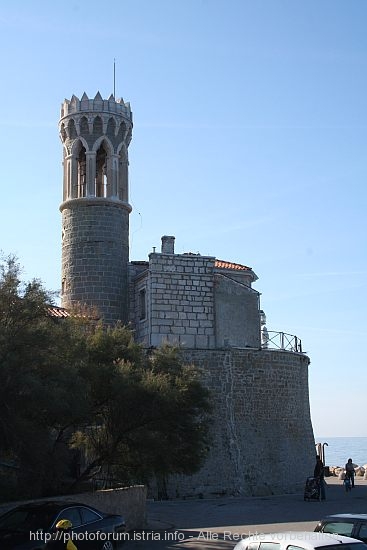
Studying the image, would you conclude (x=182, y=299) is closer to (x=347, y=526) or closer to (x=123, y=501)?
(x=123, y=501)

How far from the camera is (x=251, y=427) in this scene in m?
32.6

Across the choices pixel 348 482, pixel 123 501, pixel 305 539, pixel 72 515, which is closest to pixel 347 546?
pixel 305 539

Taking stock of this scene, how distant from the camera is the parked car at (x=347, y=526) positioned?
42.3 feet

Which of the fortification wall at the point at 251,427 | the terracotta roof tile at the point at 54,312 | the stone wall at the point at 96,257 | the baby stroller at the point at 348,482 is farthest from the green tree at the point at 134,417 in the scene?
the stone wall at the point at 96,257

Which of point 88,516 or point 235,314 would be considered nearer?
point 88,516

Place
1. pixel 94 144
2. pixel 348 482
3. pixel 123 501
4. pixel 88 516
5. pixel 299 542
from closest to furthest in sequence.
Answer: pixel 299 542 → pixel 88 516 → pixel 123 501 → pixel 348 482 → pixel 94 144

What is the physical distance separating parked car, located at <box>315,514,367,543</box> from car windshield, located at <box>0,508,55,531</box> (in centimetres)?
497

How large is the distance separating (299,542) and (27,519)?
627cm

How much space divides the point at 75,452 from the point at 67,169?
17.2 m

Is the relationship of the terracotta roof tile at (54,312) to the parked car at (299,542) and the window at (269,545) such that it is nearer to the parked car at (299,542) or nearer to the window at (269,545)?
the parked car at (299,542)

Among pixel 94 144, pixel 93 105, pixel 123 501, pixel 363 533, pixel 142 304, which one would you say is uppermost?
pixel 93 105

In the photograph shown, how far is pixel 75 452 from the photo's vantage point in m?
22.6

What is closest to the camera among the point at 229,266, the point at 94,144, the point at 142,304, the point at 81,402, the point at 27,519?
the point at 27,519

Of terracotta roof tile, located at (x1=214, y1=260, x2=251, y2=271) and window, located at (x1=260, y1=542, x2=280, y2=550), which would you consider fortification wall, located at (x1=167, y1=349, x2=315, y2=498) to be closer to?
terracotta roof tile, located at (x1=214, y1=260, x2=251, y2=271)
